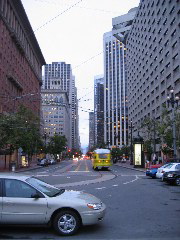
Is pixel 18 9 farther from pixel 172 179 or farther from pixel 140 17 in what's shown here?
pixel 172 179

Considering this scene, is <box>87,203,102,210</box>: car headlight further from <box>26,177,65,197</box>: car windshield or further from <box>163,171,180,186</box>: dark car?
<box>163,171,180,186</box>: dark car

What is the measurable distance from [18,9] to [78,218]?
67585mm

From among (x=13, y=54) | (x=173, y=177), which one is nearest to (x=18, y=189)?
(x=173, y=177)

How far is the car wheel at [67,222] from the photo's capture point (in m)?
6.45

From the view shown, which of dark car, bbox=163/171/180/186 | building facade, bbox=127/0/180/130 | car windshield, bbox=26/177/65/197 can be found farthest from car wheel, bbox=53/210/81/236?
building facade, bbox=127/0/180/130

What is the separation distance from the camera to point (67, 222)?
21.3 feet

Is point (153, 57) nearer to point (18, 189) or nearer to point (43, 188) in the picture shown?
point (43, 188)

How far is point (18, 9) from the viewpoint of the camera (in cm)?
6519

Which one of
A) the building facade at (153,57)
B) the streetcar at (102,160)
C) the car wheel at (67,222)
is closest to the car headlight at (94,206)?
the car wheel at (67,222)

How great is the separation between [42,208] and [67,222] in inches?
27.6

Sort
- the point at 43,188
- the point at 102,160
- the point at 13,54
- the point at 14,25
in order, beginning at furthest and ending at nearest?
the point at 14,25 < the point at 13,54 < the point at 102,160 < the point at 43,188

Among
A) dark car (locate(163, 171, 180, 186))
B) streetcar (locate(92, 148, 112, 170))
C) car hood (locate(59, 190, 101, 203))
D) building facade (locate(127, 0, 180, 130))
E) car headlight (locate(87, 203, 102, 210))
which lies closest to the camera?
car headlight (locate(87, 203, 102, 210))

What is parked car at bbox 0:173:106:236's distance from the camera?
638cm

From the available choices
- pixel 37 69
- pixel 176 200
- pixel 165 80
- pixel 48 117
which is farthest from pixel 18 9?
pixel 48 117
